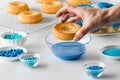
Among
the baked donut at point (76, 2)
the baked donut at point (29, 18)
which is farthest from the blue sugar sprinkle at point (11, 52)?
the baked donut at point (76, 2)

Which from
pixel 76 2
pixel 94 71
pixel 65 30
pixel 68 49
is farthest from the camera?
pixel 76 2

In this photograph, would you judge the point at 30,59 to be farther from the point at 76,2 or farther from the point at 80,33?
the point at 76,2

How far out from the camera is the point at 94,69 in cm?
109

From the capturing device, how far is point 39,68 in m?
1.15

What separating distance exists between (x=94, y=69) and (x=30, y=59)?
8.5 inches

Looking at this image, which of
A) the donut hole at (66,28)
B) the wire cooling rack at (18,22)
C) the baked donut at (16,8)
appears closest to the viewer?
the donut hole at (66,28)

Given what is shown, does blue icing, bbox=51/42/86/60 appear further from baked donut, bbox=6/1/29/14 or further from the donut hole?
baked donut, bbox=6/1/29/14

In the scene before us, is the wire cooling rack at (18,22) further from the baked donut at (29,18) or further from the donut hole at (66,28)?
the donut hole at (66,28)

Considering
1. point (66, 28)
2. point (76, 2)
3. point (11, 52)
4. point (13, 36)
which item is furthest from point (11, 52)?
point (76, 2)

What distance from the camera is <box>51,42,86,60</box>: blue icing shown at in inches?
46.4

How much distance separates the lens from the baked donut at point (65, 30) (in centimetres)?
126

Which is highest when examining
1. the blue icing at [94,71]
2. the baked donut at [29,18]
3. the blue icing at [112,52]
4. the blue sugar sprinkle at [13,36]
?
the baked donut at [29,18]

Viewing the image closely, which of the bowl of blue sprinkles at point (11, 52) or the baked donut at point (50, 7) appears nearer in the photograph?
the bowl of blue sprinkles at point (11, 52)

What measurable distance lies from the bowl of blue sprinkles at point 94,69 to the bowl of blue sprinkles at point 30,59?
0.52 feet
